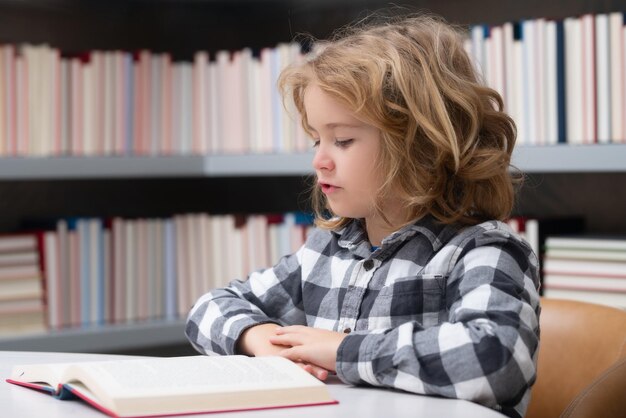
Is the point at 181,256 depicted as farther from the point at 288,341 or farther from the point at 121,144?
the point at 288,341

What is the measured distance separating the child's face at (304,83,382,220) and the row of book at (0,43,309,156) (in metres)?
1.28

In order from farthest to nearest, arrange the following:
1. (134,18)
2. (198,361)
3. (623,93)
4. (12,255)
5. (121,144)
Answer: (134,18)
(121,144)
(12,255)
(623,93)
(198,361)

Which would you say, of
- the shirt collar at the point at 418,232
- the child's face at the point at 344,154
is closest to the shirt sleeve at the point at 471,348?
the shirt collar at the point at 418,232

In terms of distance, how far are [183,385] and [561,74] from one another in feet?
4.47

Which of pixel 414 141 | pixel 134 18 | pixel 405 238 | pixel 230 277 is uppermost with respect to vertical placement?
pixel 134 18

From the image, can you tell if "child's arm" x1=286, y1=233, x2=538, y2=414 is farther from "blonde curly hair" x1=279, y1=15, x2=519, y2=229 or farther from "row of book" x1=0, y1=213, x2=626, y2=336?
"row of book" x1=0, y1=213, x2=626, y2=336

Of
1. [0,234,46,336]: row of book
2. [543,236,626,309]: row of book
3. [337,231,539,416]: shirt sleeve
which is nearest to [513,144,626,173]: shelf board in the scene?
[543,236,626,309]: row of book

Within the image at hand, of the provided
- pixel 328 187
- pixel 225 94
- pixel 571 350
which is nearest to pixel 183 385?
pixel 328 187

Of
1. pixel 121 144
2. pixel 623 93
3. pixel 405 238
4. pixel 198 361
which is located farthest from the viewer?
pixel 121 144

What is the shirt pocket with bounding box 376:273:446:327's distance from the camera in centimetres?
120

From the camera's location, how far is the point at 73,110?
8.25ft

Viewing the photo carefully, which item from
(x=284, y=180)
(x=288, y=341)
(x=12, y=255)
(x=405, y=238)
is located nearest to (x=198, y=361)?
(x=288, y=341)

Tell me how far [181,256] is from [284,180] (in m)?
0.45

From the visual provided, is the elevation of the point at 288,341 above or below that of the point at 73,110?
below
